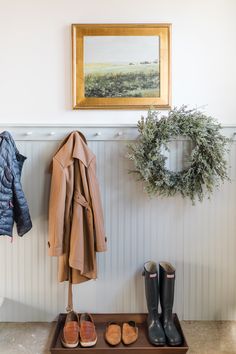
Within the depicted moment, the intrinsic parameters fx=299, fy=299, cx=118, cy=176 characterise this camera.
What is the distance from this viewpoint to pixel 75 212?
5.68 ft

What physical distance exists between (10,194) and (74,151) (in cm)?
44

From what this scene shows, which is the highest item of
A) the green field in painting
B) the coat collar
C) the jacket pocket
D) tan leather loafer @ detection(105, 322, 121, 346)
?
the green field in painting

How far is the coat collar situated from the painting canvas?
34 centimetres

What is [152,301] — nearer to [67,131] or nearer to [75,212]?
[75,212]

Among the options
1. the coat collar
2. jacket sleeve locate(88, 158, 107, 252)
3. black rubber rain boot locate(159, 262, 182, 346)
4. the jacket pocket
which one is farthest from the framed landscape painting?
black rubber rain boot locate(159, 262, 182, 346)

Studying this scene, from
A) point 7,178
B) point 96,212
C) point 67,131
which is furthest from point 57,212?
point 67,131

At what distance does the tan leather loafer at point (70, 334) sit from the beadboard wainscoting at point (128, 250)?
0.20 metres

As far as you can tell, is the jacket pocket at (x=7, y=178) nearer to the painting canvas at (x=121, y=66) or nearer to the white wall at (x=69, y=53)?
the white wall at (x=69, y=53)

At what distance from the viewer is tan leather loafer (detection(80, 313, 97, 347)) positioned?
1.66 metres

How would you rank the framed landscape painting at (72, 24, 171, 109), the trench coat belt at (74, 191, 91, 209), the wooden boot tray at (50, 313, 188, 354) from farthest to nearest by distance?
the framed landscape painting at (72, 24, 171, 109) → the trench coat belt at (74, 191, 91, 209) → the wooden boot tray at (50, 313, 188, 354)

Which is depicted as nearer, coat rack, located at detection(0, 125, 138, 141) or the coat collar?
the coat collar

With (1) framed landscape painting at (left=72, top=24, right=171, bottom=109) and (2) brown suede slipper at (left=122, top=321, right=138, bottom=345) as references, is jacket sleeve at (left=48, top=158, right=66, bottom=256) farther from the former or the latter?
(2) brown suede slipper at (left=122, top=321, right=138, bottom=345)

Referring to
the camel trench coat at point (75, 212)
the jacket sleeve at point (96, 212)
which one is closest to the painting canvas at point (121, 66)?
the camel trench coat at point (75, 212)

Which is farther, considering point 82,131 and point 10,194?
point 82,131
